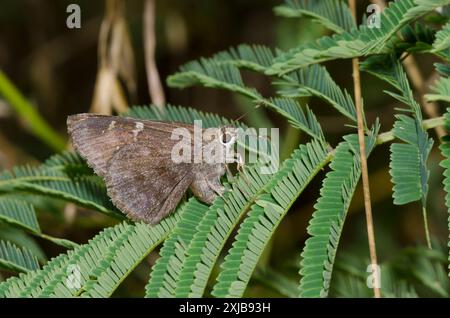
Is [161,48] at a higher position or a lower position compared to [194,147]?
higher

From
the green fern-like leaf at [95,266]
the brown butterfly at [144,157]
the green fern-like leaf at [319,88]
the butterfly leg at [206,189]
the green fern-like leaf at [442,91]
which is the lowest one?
the green fern-like leaf at [95,266]

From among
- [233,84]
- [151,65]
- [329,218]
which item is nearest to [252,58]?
[233,84]

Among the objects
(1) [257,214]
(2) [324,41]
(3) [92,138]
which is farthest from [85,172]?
(2) [324,41]

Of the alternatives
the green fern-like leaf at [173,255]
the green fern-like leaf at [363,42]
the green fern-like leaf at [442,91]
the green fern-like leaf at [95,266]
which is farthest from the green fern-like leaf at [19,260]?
the green fern-like leaf at [442,91]

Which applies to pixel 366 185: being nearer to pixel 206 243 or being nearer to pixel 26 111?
pixel 206 243

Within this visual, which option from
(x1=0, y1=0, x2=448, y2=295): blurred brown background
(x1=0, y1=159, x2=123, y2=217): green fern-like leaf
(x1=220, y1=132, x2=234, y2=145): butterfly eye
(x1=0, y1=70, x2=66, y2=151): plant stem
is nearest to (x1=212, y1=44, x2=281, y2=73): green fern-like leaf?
(x1=220, y1=132, x2=234, y2=145): butterfly eye

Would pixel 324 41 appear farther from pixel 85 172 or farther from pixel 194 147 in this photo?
pixel 85 172

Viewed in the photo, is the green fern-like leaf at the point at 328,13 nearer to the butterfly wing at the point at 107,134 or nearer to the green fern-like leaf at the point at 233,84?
the green fern-like leaf at the point at 233,84
